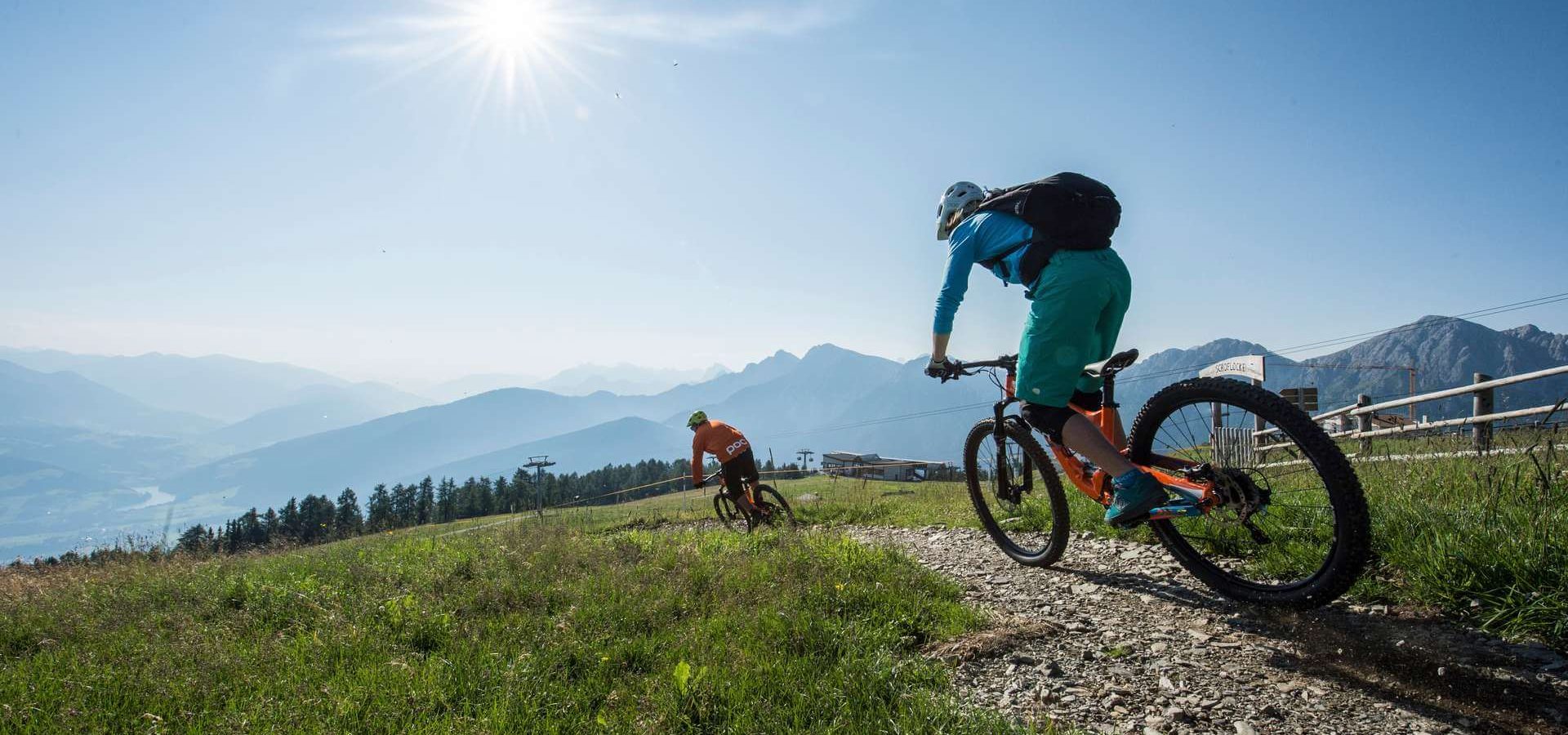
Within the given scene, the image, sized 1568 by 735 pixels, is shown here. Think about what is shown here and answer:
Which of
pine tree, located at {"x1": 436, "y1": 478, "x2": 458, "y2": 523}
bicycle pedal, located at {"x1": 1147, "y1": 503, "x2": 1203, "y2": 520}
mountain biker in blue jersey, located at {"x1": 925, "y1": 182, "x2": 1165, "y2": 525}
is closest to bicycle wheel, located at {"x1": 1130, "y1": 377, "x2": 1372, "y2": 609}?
bicycle pedal, located at {"x1": 1147, "y1": 503, "x2": 1203, "y2": 520}

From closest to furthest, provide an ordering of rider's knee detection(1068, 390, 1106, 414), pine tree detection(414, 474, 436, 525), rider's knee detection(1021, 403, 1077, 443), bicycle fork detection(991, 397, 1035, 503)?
rider's knee detection(1021, 403, 1077, 443) → rider's knee detection(1068, 390, 1106, 414) → bicycle fork detection(991, 397, 1035, 503) → pine tree detection(414, 474, 436, 525)

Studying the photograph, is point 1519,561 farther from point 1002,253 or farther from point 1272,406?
point 1002,253

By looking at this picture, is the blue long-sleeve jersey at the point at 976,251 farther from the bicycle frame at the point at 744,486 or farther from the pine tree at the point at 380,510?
the pine tree at the point at 380,510

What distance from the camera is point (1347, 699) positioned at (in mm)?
→ 2652

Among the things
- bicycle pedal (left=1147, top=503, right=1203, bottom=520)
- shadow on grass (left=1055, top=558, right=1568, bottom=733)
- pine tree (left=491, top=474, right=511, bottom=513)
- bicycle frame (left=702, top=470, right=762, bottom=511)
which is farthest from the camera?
pine tree (left=491, top=474, right=511, bottom=513)

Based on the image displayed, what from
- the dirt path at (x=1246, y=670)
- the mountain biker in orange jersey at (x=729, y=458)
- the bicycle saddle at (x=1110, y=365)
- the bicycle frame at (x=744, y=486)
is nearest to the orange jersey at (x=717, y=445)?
the mountain biker in orange jersey at (x=729, y=458)

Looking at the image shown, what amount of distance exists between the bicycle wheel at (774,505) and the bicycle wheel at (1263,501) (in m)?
5.24

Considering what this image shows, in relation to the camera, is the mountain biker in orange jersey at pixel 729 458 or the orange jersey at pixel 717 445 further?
the orange jersey at pixel 717 445

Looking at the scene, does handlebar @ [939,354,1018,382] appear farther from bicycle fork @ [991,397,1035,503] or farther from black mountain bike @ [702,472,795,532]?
black mountain bike @ [702,472,795,532]

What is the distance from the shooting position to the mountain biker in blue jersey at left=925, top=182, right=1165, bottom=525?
396 cm

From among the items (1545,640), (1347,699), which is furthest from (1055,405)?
(1545,640)

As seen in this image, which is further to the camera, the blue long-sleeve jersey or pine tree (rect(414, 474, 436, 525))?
pine tree (rect(414, 474, 436, 525))

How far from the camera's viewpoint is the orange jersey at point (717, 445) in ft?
33.7

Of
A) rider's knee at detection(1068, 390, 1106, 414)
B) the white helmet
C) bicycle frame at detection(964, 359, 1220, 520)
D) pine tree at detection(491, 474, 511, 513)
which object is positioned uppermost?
the white helmet
